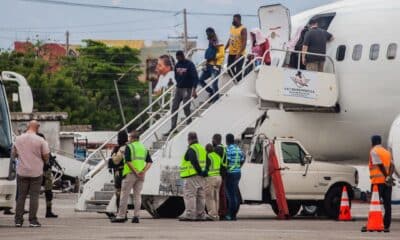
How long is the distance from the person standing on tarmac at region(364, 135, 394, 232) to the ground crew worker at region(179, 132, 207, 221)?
436cm

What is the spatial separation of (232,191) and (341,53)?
3.86m

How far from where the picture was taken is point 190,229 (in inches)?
929

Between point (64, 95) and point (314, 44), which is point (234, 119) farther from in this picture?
point (64, 95)

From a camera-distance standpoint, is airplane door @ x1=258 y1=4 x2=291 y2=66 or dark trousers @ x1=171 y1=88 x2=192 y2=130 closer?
dark trousers @ x1=171 y1=88 x2=192 y2=130

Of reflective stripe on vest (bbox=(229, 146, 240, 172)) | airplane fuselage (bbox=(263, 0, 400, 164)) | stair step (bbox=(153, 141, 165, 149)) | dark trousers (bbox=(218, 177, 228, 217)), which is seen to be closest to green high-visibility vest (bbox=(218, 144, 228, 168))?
reflective stripe on vest (bbox=(229, 146, 240, 172))

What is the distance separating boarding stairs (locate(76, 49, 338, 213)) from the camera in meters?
28.5

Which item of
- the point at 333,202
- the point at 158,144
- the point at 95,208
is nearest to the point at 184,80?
the point at 158,144

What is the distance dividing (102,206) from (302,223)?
4277mm

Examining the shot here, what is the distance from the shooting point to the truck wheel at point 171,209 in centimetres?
2903

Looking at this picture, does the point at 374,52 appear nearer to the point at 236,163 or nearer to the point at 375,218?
the point at 236,163

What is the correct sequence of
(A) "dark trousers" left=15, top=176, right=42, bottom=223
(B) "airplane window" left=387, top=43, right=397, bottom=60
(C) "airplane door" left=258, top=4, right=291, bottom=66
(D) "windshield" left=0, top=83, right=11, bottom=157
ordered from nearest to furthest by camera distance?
1. (A) "dark trousers" left=15, top=176, right=42, bottom=223
2. (D) "windshield" left=0, top=83, right=11, bottom=157
3. (B) "airplane window" left=387, top=43, right=397, bottom=60
4. (C) "airplane door" left=258, top=4, right=291, bottom=66

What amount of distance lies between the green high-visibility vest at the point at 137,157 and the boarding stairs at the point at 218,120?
5.83ft

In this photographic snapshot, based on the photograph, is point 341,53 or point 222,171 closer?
point 222,171

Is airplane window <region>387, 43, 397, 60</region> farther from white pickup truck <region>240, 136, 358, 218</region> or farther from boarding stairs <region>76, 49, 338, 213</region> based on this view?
white pickup truck <region>240, 136, 358, 218</region>
